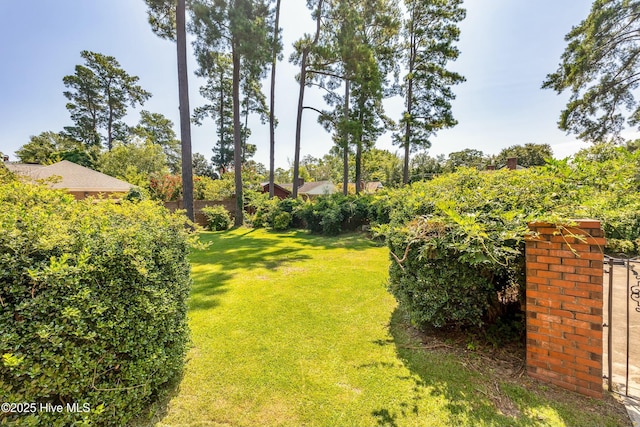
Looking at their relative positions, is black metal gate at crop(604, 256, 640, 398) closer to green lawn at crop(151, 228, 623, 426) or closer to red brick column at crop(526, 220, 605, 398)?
red brick column at crop(526, 220, 605, 398)

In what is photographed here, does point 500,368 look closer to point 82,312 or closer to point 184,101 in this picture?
point 82,312

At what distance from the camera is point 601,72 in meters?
13.2

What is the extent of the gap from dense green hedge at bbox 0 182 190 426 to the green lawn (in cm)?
53

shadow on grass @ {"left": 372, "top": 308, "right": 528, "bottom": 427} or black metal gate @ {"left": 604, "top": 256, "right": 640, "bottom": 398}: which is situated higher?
black metal gate @ {"left": 604, "top": 256, "right": 640, "bottom": 398}

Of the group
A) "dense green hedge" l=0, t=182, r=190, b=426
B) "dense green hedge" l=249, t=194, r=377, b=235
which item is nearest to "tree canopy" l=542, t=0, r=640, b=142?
"dense green hedge" l=249, t=194, r=377, b=235

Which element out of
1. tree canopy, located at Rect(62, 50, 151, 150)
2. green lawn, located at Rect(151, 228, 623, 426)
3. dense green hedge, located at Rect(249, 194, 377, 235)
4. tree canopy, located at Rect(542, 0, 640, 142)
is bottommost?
green lawn, located at Rect(151, 228, 623, 426)

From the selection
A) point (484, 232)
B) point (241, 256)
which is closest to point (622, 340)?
point (484, 232)

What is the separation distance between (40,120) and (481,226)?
118 feet

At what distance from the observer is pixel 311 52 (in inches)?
588

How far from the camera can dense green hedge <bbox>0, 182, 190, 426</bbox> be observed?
144 centimetres

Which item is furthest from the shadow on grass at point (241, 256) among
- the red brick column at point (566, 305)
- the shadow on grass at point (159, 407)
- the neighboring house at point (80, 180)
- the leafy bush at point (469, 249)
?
the neighboring house at point (80, 180)

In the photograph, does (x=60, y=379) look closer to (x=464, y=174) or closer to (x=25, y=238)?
(x=25, y=238)

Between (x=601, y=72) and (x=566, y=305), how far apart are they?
1840cm

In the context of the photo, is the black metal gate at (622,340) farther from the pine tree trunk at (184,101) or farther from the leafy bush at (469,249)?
the pine tree trunk at (184,101)
